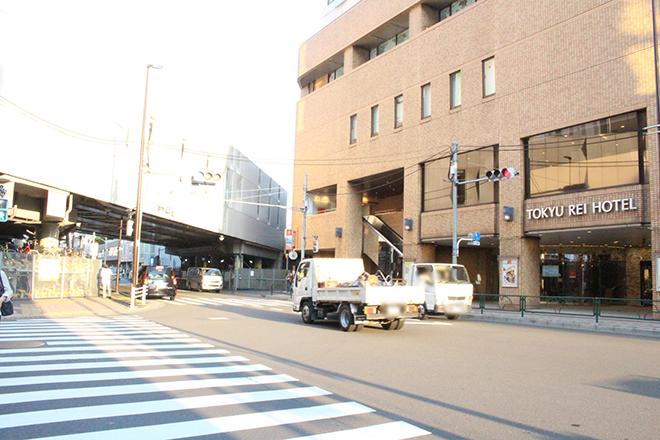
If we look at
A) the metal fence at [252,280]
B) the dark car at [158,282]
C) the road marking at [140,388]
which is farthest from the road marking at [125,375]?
the metal fence at [252,280]

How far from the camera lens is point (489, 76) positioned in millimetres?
26016

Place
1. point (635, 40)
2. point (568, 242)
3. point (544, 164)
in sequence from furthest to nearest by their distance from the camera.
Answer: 1. point (568, 242)
2. point (544, 164)
3. point (635, 40)

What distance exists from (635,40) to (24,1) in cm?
2500

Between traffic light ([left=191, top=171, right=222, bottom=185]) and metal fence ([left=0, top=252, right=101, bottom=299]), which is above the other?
traffic light ([left=191, top=171, right=222, bottom=185])

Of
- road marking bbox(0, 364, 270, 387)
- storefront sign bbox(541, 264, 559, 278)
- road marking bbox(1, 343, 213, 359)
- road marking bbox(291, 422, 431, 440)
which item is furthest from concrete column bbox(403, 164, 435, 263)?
road marking bbox(291, 422, 431, 440)

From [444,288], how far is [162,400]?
13.3 m

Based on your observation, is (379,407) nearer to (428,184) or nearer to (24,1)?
(24,1)

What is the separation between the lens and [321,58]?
39.5m

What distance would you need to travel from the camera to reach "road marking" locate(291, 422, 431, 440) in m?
4.88

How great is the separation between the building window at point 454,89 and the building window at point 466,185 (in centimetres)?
309

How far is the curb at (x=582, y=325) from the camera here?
49.9 ft

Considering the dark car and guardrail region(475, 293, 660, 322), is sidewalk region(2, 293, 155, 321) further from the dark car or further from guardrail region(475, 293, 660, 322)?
guardrail region(475, 293, 660, 322)

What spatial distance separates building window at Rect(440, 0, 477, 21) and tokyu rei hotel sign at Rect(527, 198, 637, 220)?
45.0 ft

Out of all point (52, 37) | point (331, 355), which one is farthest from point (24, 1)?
point (331, 355)
